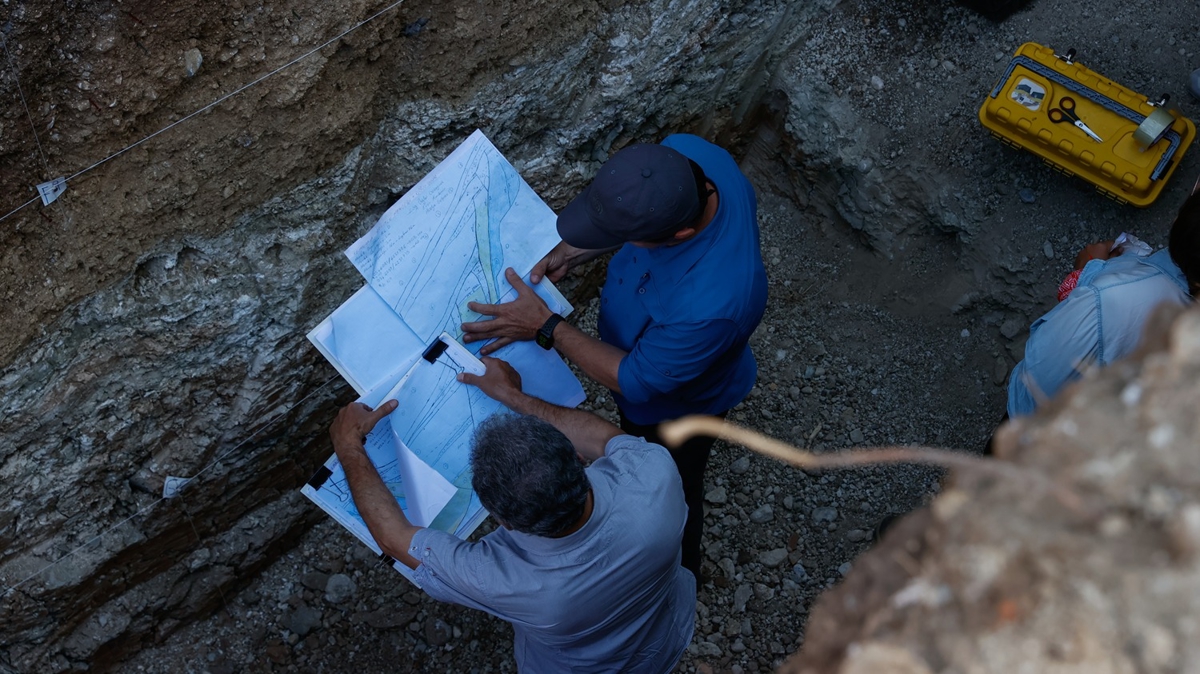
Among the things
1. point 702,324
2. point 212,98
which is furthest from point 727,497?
point 212,98

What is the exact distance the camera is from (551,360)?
9.28 feet

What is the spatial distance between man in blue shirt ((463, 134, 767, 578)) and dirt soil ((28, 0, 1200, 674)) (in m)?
1.11

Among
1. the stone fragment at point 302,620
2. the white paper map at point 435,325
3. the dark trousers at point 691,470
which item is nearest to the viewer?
the white paper map at point 435,325

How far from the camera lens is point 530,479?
1.99 metres

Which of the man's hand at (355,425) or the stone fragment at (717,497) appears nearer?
the man's hand at (355,425)

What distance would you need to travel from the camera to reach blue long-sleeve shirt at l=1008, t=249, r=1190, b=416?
2.22 m

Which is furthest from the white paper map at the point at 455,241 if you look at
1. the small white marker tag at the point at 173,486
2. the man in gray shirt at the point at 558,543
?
the small white marker tag at the point at 173,486

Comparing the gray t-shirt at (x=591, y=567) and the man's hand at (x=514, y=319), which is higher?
the man's hand at (x=514, y=319)

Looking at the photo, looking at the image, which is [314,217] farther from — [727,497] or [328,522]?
[727,497]

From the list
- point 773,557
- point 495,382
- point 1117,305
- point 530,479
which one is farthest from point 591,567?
point 773,557

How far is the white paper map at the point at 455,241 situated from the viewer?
2680mm

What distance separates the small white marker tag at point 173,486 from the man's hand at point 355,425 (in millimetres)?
848

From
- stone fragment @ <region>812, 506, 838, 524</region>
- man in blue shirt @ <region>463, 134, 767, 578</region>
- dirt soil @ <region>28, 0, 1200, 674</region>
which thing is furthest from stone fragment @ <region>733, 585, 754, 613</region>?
man in blue shirt @ <region>463, 134, 767, 578</region>

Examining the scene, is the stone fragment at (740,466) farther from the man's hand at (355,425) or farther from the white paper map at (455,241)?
the man's hand at (355,425)
